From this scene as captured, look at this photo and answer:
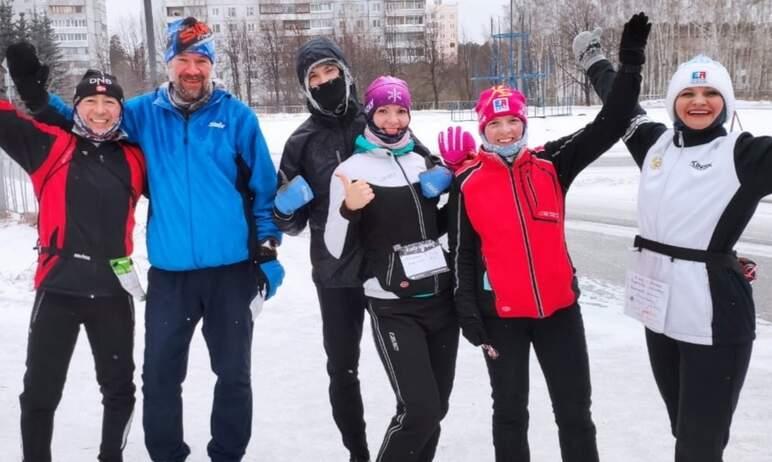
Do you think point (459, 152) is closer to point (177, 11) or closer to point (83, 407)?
point (83, 407)

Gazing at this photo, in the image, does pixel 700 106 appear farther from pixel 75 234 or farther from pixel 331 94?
pixel 75 234

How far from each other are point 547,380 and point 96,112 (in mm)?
2244

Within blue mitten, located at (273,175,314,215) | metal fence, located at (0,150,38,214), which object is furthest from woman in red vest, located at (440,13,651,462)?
metal fence, located at (0,150,38,214)

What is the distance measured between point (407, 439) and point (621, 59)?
181 centimetres

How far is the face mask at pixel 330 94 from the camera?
10.3 ft

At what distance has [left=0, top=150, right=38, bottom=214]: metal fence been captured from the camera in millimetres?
9758

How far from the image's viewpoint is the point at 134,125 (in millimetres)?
3170

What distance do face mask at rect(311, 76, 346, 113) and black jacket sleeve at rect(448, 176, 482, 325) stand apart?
71 cm

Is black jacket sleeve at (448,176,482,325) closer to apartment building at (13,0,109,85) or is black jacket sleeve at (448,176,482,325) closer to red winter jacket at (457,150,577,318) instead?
red winter jacket at (457,150,577,318)

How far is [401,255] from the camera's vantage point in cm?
289

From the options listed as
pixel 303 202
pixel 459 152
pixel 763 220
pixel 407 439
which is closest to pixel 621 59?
pixel 459 152

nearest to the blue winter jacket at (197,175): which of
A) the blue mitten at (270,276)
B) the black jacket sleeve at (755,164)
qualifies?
the blue mitten at (270,276)

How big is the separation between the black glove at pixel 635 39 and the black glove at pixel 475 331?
125cm

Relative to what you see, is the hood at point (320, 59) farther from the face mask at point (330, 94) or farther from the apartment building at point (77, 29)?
the apartment building at point (77, 29)
